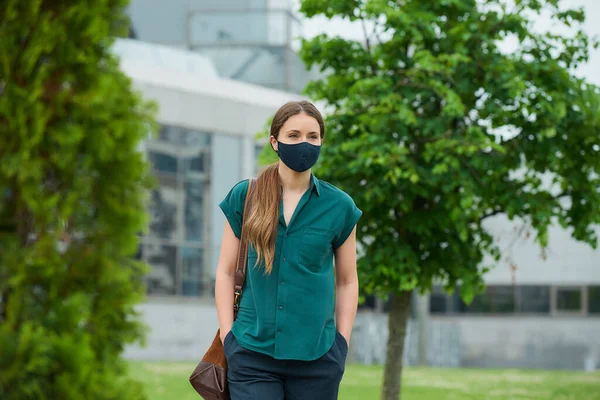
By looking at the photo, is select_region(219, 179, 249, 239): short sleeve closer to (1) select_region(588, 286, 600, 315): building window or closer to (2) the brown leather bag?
(2) the brown leather bag

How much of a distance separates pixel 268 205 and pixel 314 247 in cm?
26

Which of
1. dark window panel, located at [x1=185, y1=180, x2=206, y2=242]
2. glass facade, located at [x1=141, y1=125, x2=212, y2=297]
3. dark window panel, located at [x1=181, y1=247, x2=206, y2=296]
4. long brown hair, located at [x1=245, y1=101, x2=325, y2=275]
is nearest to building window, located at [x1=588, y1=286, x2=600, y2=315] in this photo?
glass facade, located at [x1=141, y1=125, x2=212, y2=297]

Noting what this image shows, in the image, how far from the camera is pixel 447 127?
1050cm

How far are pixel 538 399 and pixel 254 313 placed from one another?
14.0 meters

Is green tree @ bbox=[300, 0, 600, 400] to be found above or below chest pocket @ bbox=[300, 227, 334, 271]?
above

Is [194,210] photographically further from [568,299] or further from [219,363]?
[219,363]

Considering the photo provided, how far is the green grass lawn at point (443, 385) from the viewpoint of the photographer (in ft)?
56.6

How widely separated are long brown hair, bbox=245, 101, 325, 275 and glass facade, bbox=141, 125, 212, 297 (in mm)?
24612

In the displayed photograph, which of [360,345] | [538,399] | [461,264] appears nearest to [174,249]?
[360,345]

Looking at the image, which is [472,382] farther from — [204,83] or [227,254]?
[227,254]

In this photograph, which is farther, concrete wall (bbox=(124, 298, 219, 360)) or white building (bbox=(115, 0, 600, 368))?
white building (bbox=(115, 0, 600, 368))

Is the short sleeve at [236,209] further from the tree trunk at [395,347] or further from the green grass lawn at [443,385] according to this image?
the green grass lawn at [443,385]

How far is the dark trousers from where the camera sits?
3.86 meters

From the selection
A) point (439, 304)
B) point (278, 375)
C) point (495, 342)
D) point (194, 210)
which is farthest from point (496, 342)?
point (278, 375)
